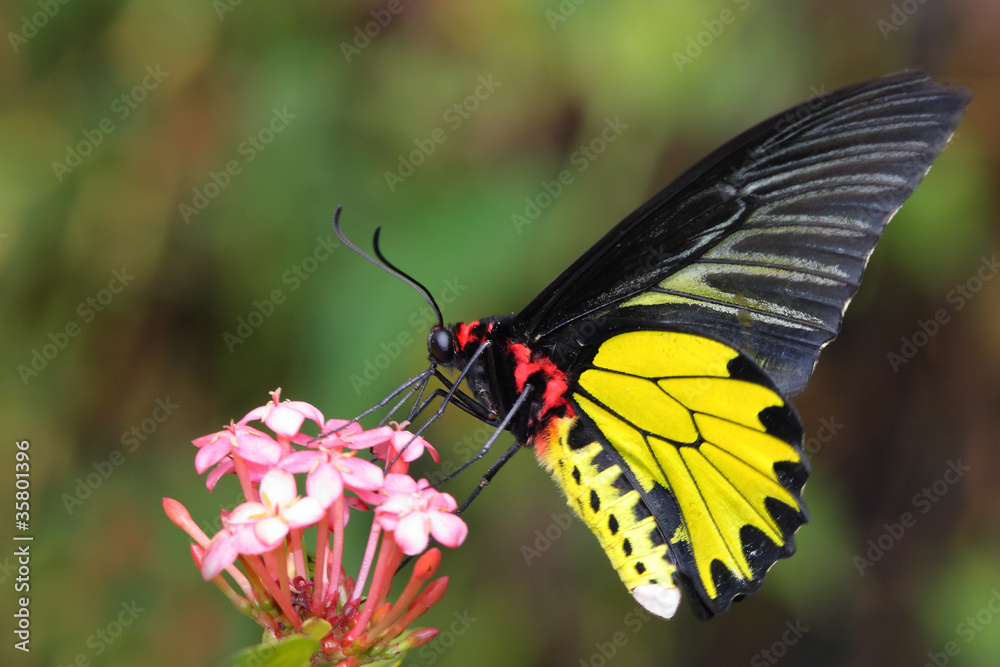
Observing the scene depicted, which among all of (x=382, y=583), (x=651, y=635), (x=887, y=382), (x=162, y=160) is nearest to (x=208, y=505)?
(x=162, y=160)

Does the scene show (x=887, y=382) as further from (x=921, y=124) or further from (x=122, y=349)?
(x=122, y=349)

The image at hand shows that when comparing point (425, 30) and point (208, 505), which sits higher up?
point (425, 30)
